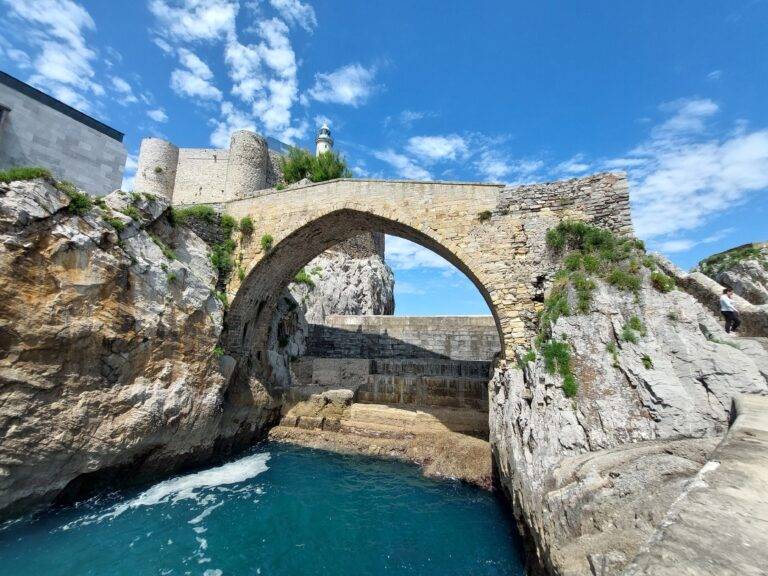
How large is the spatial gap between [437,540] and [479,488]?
2.17m

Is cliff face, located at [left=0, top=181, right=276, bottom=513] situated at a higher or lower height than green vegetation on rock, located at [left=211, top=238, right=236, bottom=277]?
lower

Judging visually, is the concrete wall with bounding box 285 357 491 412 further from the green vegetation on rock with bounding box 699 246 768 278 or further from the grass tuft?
the green vegetation on rock with bounding box 699 246 768 278

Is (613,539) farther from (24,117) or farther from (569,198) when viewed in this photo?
(24,117)

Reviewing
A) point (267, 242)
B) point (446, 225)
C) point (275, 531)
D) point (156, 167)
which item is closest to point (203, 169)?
point (156, 167)

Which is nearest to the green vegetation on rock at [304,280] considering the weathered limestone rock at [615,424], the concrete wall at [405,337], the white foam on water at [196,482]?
the concrete wall at [405,337]

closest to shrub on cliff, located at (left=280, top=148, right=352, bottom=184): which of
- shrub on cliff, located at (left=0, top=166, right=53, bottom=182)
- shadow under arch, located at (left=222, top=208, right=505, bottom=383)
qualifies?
shadow under arch, located at (left=222, top=208, right=505, bottom=383)

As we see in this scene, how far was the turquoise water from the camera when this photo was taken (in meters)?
4.94

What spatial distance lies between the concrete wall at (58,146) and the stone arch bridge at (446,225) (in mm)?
3157

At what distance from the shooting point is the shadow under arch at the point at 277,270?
9594 mm

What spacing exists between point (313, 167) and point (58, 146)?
49.4ft

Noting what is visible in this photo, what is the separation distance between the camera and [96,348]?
6559 mm

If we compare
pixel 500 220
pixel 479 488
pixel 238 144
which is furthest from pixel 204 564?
pixel 238 144

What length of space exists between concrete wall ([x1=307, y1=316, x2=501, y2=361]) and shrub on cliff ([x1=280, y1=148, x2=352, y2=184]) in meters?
9.53

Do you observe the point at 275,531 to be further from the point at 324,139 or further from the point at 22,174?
the point at 324,139
